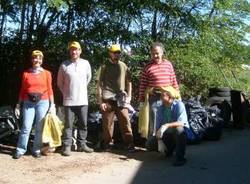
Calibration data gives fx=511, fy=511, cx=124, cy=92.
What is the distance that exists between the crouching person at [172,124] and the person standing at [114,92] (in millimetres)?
684

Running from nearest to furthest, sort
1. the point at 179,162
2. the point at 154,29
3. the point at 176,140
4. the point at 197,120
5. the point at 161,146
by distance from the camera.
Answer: the point at 179,162, the point at 176,140, the point at 161,146, the point at 197,120, the point at 154,29

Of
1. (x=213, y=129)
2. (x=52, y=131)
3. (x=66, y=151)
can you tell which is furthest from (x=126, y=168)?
(x=213, y=129)

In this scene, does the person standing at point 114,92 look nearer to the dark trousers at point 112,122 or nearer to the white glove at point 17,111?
the dark trousers at point 112,122

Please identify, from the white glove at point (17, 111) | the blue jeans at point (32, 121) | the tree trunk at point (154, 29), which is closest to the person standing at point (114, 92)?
the blue jeans at point (32, 121)

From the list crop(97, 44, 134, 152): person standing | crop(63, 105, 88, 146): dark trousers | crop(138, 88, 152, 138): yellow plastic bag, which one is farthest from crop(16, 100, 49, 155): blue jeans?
crop(138, 88, 152, 138): yellow plastic bag

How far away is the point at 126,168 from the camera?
286 inches

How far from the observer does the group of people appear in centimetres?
768

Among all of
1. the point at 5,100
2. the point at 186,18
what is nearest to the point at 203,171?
the point at 186,18

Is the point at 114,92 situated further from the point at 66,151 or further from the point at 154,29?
the point at 154,29

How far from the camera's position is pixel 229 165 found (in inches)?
294

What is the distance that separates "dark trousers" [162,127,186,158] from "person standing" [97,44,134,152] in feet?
2.63

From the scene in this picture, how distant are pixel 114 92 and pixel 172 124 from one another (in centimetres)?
118

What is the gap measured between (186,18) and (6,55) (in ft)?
13.2

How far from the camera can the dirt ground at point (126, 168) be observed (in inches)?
260
